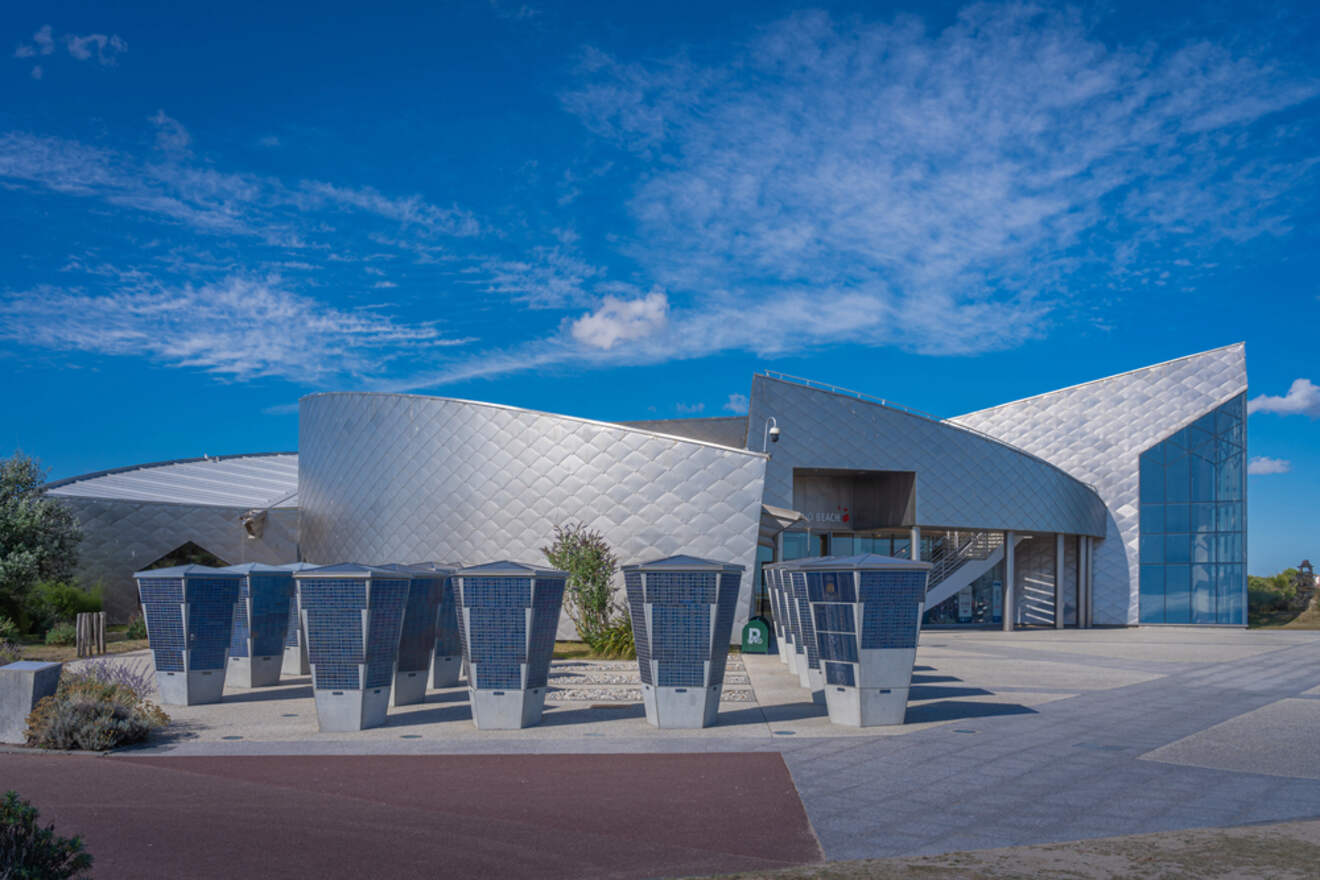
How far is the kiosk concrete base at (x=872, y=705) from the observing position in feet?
34.7

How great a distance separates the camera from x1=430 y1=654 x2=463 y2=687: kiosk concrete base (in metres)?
14.9

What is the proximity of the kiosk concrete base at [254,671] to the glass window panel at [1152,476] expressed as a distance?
1330 inches

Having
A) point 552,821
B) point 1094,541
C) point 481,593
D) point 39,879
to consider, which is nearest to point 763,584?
point 1094,541

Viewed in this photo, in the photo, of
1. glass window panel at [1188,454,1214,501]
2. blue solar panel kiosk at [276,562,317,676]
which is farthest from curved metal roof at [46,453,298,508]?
glass window panel at [1188,454,1214,501]

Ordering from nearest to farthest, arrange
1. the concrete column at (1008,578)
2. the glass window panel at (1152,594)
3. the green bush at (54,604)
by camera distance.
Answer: the green bush at (54,604)
the concrete column at (1008,578)
the glass window panel at (1152,594)

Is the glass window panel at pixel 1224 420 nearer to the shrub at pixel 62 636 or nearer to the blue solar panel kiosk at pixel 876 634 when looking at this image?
the blue solar panel kiosk at pixel 876 634

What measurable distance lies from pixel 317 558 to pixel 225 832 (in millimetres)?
23604

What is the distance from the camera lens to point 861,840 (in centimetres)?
618

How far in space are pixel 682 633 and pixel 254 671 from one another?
25.8 ft

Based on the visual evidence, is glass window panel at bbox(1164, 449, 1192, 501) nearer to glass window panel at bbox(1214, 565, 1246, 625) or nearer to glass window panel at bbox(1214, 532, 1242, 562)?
glass window panel at bbox(1214, 532, 1242, 562)

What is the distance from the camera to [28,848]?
405cm

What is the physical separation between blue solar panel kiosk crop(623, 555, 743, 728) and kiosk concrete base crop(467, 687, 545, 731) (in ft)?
4.58

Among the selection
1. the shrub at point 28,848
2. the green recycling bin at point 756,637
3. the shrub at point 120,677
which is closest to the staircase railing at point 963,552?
the green recycling bin at point 756,637

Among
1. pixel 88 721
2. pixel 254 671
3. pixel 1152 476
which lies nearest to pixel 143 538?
pixel 254 671
